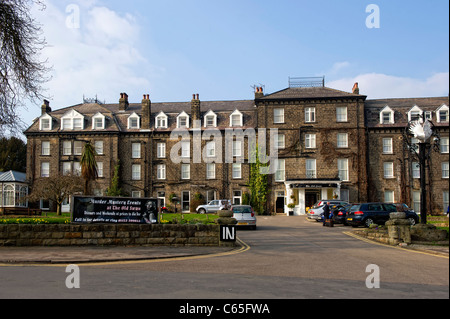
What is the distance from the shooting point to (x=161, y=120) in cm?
4747

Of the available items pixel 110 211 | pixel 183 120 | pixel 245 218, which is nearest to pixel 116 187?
pixel 183 120

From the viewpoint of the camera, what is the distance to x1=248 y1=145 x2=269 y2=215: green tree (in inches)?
1689

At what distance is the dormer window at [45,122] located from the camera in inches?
1881

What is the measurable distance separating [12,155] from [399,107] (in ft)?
175

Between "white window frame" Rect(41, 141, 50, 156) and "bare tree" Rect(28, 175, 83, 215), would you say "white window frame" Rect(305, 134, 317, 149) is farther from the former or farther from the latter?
"white window frame" Rect(41, 141, 50, 156)

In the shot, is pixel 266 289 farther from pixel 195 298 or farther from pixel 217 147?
pixel 217 147

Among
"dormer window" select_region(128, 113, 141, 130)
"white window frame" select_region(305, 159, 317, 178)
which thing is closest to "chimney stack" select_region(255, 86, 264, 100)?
"white window frame" select_region(305, 159, 317, 178)

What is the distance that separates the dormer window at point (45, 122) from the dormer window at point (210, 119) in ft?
59.1

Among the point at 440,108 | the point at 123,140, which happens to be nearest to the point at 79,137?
the point at 123,140

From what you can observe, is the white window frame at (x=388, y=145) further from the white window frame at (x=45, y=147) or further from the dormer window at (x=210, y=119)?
the white window frame at (x=45, y=147)

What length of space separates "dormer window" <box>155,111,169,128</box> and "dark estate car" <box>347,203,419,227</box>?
2734cm

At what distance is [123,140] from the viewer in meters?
47.2

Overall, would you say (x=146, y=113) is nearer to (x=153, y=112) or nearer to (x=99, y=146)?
(x=153, y=112)
